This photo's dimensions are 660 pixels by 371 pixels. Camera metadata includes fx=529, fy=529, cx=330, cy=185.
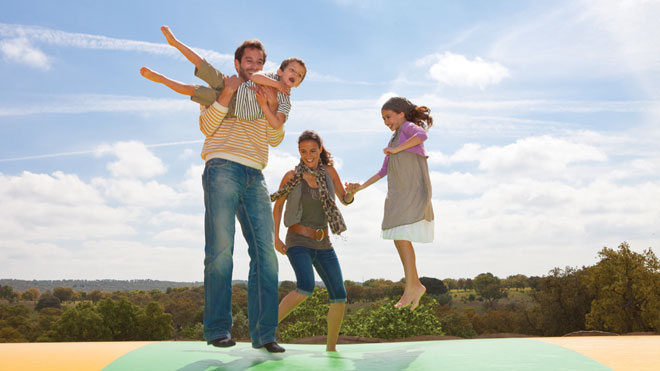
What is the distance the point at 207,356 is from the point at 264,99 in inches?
102

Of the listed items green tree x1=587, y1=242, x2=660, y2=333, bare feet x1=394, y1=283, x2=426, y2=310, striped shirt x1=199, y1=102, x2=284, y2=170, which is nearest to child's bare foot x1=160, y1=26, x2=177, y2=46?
striped shirt x1=199, y1=102, x2=284, y2=170

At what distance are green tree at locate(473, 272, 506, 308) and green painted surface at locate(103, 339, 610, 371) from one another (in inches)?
2277

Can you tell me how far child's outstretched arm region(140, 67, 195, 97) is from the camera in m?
4.94

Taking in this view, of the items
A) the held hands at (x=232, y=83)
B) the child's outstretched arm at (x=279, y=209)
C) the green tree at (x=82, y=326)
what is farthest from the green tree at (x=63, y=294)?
the held hands at (x=232, y=83)

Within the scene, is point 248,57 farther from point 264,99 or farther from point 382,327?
point 382,327

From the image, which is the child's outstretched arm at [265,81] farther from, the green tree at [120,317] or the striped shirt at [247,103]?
the green tree at [120,317]

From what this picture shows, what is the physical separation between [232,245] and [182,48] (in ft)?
6.41

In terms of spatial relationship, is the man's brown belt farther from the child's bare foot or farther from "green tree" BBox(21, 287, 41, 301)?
"green tree" BBox(21, 287, 41, 301)

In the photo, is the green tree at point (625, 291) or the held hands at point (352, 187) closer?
the held hands at point (352, 187)

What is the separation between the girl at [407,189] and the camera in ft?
19.8

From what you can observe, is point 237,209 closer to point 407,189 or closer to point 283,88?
point 283,88

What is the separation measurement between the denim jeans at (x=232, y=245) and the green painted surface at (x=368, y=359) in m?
0.29

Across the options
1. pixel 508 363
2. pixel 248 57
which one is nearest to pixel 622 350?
pixel 508 363

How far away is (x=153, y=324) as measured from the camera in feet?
154
